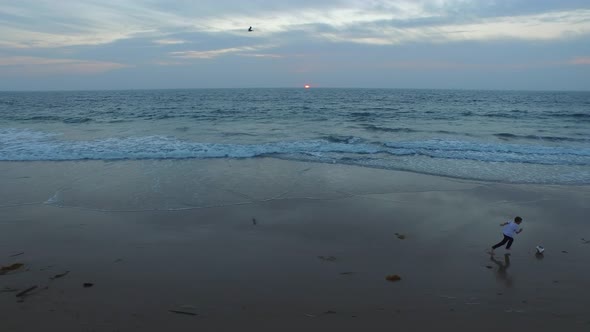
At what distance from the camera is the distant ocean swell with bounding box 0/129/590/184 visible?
17.0 meters

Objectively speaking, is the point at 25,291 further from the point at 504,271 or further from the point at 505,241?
the point at 505,241

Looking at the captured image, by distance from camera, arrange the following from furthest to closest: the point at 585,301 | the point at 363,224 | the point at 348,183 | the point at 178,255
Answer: the point at 348,183 < the point at 363,224 < the point at 178,255 < the point at 585,301

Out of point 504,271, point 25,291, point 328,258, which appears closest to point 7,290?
point 25,291

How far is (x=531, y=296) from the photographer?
248 inches

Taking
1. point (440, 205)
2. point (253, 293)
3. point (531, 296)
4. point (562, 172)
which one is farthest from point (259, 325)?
point (562, 172)

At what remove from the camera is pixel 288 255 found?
7.68 meters

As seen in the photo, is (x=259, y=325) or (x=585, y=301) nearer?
(x=259, y=325)

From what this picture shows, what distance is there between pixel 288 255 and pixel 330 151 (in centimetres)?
1220

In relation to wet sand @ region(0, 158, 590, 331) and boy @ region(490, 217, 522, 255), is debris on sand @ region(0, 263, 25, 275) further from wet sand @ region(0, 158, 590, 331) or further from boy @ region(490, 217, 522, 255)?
boy @ region(490, 217, 522, 255)

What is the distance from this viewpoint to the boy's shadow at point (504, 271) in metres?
6.83

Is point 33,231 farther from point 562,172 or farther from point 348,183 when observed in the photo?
Result: point 562,172

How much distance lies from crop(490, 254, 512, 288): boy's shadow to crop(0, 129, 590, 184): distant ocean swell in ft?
24.1

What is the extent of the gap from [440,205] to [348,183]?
10.6ft

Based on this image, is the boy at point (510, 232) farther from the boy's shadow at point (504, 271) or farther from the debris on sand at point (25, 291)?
the debris on sand at point (25, 291)
